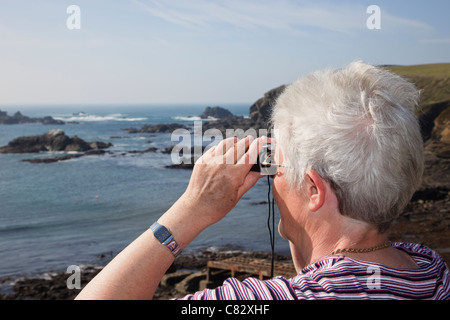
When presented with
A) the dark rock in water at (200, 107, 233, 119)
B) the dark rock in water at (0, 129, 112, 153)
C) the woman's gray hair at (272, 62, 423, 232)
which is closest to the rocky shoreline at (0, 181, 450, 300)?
the woman's gray hair at (272, 62, 423, 232)

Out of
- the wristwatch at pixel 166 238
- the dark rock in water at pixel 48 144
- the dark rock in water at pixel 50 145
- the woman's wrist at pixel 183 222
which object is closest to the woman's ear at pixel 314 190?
the woman's wrist at pixel 183 222

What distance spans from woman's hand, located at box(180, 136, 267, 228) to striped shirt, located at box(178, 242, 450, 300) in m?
0.24

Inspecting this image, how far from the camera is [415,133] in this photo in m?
1.31

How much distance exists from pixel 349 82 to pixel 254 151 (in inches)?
14.6

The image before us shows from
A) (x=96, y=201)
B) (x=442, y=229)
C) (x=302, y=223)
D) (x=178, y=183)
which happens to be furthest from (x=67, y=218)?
(x=302, y=223)

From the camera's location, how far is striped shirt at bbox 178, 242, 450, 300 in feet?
3.83

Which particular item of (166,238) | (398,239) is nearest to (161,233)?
(166,238)

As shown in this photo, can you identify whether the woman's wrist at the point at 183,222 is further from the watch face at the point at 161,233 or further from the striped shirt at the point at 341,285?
the striped shirt at the point at 341,285

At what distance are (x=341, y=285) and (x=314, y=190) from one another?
327mm

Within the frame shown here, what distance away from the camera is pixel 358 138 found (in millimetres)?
1273

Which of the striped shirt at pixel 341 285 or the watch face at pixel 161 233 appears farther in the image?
the watch face at pixel 161 233

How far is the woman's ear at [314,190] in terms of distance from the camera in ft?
4.44

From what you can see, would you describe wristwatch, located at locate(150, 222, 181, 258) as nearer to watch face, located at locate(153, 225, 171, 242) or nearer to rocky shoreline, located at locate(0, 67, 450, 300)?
watch face, located at locate(153, 225, 171, 242)

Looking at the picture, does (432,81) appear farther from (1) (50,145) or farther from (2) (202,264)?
(1) (50,145)
